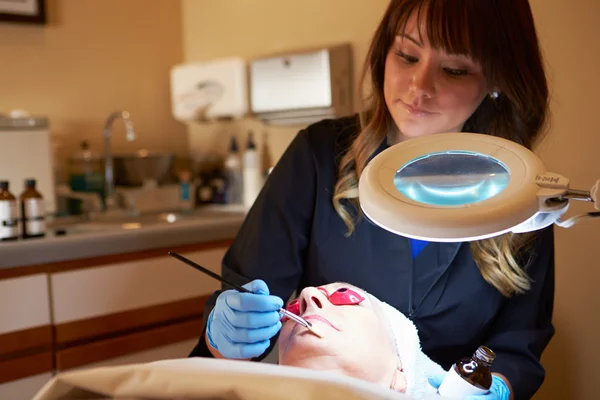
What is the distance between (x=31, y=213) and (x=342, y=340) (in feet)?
4.32

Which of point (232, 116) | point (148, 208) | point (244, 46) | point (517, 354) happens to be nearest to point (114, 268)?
point (148, 208)

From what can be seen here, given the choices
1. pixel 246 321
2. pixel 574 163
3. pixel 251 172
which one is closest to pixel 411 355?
pixel 246 321

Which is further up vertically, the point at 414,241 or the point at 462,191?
the point at 462,191

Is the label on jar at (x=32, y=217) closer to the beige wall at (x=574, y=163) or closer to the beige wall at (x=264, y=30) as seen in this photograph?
the beige wall at (x=264, y=30)

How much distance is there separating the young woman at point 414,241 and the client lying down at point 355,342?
0.09 m

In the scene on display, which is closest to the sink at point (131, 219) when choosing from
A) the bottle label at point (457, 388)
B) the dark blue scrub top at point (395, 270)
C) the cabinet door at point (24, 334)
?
the cabinet door at point (24, 334)

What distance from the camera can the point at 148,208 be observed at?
2504mm

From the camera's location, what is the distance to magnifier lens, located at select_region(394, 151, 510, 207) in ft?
2.38

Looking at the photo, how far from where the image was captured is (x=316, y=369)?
88 cm

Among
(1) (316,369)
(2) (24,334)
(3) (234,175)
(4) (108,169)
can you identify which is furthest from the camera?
(3) (234,175)

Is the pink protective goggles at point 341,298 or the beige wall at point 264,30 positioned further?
the beige wall at point 264,30

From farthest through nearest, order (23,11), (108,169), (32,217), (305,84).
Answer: (108,169) < (23,11) < (305,84) < (32,217)

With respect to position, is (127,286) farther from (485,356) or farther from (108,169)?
(485,356)

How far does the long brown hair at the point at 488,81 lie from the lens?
911mm
